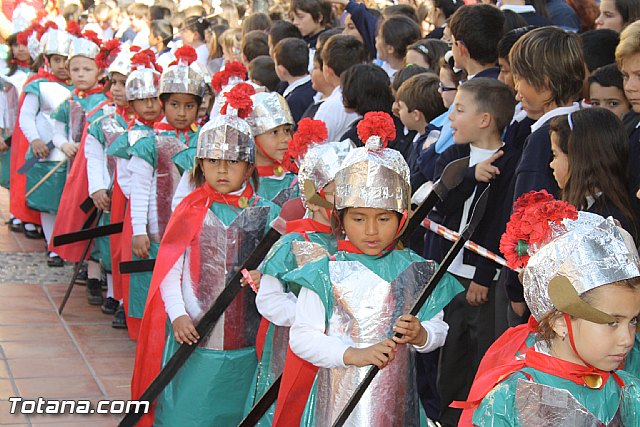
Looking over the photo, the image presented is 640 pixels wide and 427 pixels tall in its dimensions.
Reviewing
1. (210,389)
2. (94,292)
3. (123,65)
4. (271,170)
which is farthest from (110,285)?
(210,389)

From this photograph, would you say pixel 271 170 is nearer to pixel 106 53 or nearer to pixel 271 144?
pixel 271 144

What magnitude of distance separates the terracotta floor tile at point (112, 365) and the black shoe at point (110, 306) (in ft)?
3.11

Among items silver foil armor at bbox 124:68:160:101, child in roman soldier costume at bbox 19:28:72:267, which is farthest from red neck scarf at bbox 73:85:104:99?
silver foil armor at bbox 124:68:160:101

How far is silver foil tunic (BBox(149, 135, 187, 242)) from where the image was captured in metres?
6.11

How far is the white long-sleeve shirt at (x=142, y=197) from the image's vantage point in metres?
6.00

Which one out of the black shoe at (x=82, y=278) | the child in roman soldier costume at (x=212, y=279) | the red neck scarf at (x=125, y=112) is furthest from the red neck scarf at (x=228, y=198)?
the black shoe at (x=82, y=278)

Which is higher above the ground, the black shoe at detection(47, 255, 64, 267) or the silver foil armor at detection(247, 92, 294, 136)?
the silver foil armor at detection(247, 92, 294, 136)

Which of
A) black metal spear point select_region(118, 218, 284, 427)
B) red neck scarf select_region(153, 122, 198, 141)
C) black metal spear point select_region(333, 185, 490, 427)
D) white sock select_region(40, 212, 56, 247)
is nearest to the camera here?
black metal spear point select_region(333, 185, 490, 427)

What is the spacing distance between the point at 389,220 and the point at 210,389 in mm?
1527

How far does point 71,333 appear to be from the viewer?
662cm

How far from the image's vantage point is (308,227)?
13.4 ft

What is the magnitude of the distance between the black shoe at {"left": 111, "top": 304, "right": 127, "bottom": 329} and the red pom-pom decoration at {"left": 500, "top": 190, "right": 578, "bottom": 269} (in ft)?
14.7

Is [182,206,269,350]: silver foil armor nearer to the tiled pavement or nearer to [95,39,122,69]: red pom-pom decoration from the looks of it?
the tiled pavement

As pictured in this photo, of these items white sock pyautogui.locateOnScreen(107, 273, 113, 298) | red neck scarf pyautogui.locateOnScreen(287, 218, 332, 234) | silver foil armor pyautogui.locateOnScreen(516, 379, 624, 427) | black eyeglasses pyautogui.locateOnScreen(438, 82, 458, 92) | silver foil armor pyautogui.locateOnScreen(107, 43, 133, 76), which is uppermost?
black eyeglasses pyautogui.locateOnScreen(438, 82, 458, 92)
